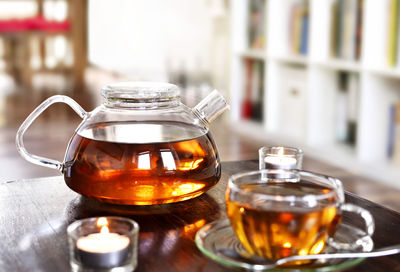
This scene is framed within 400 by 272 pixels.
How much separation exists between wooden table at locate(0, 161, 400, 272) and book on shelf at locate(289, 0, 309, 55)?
219cm

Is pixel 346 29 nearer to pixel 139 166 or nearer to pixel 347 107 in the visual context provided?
pixel 347 107

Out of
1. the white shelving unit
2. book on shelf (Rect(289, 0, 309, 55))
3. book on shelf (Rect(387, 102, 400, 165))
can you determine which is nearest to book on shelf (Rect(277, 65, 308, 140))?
the white shelving unit

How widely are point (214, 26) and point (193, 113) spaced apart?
3029mm

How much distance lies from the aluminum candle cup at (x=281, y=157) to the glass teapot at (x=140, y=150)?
67mm

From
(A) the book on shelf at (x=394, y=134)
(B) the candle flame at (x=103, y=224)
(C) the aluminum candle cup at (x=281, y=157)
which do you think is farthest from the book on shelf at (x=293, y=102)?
(B) the candle flame at (x=103, y=224)

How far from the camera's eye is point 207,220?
78 centimetres

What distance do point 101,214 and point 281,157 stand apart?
0.26 metres

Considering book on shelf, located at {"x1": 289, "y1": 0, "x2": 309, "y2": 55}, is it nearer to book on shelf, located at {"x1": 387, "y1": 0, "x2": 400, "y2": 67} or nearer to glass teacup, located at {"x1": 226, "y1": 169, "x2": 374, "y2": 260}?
book on shelf, located at {"x1": 387, "y1": 0, "x2": 400, "y2": 67}

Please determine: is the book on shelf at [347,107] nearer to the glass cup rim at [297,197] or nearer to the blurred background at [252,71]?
the blurred background at [252,71]

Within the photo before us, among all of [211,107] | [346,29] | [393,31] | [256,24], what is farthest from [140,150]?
[256,24]

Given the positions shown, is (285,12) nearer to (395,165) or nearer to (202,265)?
(395,165)

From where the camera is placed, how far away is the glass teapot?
79cm

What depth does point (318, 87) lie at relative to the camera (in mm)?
2928

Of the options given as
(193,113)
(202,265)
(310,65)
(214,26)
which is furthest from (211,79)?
(202,265)
